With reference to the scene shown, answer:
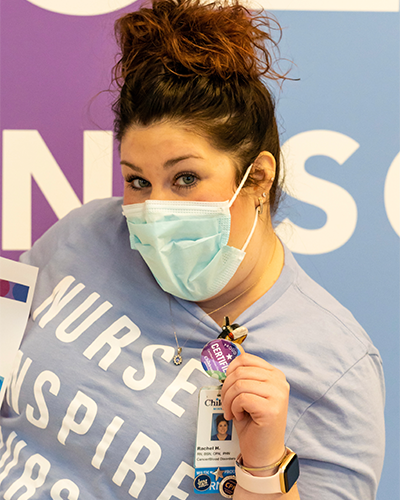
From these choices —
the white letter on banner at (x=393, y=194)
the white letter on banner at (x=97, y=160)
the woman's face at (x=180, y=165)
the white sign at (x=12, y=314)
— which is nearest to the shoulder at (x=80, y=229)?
the white sign at (x=12, y=314)

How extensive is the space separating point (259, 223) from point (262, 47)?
1.34ft

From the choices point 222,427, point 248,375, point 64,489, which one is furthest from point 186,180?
point 64,489

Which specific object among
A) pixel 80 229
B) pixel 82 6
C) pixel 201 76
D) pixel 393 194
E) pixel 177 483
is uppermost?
pixel 82 6

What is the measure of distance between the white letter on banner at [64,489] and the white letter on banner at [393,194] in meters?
1.18

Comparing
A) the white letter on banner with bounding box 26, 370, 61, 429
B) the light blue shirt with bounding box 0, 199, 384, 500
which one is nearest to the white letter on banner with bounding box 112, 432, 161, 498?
the light blue shirt with bounding box 0, 199, 384, 500

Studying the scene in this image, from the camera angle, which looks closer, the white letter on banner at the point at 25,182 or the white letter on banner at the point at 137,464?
the white letter on banner at the point at 137,464

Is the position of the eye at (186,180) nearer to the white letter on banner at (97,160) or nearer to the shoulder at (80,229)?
the shoulder at (80,229)

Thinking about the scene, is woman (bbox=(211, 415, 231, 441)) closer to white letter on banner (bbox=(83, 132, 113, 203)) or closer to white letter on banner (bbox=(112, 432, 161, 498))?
white letter on banner (bbox=(112, 432, 161, 498))

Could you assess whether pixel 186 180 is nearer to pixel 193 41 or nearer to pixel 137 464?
pixel 193 41

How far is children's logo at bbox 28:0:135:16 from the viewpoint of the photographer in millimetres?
1499

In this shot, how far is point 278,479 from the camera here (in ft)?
3.06

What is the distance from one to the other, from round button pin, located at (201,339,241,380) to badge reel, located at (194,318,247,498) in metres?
0.04

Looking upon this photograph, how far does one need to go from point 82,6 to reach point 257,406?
1.27 m

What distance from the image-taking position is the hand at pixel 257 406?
906mm
